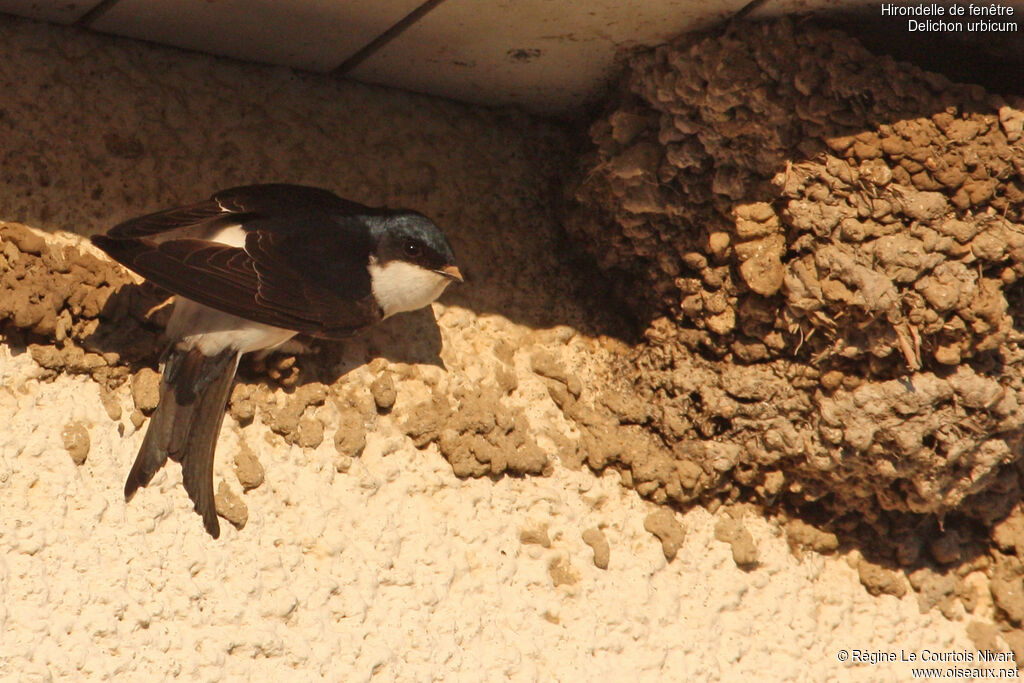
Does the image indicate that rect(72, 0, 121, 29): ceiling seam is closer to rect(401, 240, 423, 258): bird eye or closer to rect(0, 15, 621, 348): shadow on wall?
rect(0, 15, 621, 348): shadow on wall

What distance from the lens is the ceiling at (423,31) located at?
2.69m

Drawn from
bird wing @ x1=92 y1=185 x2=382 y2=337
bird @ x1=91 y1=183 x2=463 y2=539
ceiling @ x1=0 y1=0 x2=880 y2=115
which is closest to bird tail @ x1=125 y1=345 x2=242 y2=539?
bird @ x1=91 y1=183 x2=463 y2=539

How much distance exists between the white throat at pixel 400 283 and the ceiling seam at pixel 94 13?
0.73 metres

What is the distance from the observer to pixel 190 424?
248 cm

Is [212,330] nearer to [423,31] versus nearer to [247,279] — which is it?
[247,279]

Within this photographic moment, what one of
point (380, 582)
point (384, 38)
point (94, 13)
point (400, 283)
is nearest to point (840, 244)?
point (400, 283)

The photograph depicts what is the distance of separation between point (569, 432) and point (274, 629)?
848 mm

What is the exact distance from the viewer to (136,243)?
7.80ft

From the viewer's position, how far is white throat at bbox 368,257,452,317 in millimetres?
2736

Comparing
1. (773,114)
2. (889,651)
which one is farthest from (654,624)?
(773,114)

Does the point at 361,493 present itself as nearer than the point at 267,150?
Yes

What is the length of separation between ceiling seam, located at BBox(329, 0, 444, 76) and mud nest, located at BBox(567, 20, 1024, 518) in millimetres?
520

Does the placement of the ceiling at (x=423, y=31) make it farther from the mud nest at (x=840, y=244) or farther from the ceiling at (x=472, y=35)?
the mud nest at (x=840, y=244)

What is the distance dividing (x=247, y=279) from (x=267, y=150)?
0.53 m
